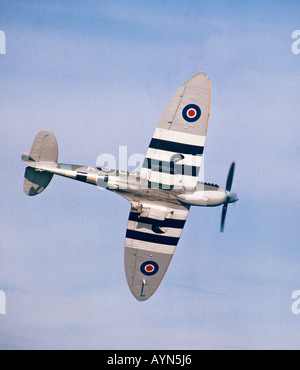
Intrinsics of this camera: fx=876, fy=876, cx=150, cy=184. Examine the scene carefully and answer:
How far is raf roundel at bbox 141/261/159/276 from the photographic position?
131 ft

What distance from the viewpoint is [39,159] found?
37750 millimetres

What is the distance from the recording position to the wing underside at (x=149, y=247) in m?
39.3

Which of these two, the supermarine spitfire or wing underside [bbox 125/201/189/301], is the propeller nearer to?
the supermarine spitfire

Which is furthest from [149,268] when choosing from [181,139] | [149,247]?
[181,139]

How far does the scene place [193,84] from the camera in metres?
37.4

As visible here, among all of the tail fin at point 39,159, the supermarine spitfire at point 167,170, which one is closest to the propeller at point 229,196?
the supermarine spitfire at point 167,170

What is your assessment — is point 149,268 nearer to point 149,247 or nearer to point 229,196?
point 149,247

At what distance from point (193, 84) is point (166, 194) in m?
4.92

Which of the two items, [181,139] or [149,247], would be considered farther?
[149,247]

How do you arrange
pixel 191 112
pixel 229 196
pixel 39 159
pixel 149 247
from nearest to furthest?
pixel 191 112
pixel 39 159
pixel 229 196
pixel 149 247

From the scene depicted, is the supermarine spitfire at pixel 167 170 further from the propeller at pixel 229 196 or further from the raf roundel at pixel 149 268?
the raf roundel at pixel 149 268

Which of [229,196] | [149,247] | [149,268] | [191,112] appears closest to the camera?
[191,112]

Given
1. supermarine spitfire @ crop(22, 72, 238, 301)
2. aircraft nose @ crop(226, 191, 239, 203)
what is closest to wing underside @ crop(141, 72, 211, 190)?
supermarine spitfire @ crop(22, 72, 238, 301)

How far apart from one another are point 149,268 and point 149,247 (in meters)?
1.01
